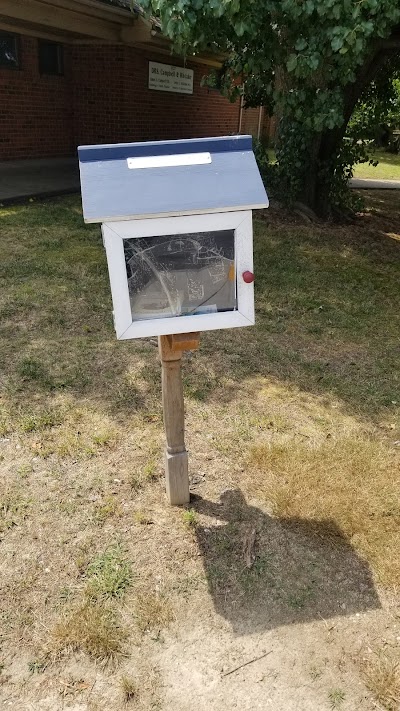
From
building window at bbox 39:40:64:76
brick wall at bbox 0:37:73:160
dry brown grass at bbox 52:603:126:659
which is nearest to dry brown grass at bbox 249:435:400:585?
dry brown grass at bbox 52:603:126:659

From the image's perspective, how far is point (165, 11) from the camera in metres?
4.35

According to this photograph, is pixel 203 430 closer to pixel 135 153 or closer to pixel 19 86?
pixel 135 153

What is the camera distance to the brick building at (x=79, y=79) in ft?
30.0

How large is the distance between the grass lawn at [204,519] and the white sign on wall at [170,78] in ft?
29.0

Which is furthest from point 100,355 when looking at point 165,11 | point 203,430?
point 165,11

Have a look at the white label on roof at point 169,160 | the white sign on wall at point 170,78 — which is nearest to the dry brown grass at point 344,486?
the white label on roof at point 169,160

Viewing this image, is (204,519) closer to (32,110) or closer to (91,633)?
→ (91,633)

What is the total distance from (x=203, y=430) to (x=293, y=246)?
416cm

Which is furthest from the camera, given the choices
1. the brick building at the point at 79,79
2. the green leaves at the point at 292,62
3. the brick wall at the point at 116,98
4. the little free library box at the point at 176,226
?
the brick wall at the point at 116,98

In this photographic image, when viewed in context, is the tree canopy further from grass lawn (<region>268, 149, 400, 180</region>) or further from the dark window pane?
grass lawn (<region>268, 149, 400, 180</region>)

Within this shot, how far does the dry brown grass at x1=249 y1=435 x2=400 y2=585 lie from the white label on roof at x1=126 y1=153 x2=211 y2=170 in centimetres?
158

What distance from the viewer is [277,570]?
2.35 meters

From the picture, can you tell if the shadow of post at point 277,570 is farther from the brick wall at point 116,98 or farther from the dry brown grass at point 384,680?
the brick wall at point 116,98

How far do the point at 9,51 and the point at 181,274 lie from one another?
381 inches
